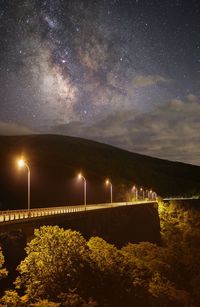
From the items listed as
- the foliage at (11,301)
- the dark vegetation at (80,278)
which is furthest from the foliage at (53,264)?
the foliage at (11,301)

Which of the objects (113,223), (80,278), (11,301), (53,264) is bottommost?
(11,301)

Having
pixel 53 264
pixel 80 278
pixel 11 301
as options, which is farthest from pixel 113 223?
pixel 11 301

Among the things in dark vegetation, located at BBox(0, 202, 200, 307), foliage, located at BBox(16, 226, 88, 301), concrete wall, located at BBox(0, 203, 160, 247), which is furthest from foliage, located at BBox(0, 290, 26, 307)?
concrete wall, located at BBox(0, 203, 160, 247)

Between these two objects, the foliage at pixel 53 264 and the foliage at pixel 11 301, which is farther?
the foliage at pixel 53 264

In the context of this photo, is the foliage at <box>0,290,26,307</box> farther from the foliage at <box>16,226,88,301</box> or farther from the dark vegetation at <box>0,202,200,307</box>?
the foliage at <box>16,226,88,301</box>

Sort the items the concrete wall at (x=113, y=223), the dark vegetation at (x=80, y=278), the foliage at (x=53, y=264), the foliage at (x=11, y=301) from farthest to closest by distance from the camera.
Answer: the concrete wall at (x=113, y=223)
the foliage at (x=53, y=264)
the dark vegetation at (x=80, y=278)
the foliage at (x=11, y=301)

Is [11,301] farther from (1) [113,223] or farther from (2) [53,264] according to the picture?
(1) [113,223]

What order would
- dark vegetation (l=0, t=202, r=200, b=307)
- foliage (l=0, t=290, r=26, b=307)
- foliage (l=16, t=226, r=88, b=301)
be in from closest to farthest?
foliage (l=0, t=290, r=26, b=307) < dark vegetation (l=0, t=202, r=200, b=307) < foliage (l=16, t=226, r=88, b=301)

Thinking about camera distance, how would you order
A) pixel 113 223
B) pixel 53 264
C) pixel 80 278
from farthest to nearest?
pixel 113 223, pixel 80 278, pixel 53 264

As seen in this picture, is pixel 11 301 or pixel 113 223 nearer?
pixel 11 301

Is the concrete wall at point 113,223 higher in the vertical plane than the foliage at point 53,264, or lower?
higher

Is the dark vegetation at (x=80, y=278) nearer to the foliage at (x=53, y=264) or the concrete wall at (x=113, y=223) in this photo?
the foliage at (x=53, y=264)

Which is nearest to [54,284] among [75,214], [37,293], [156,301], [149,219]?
[37,293]

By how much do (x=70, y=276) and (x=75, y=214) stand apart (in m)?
22.4
